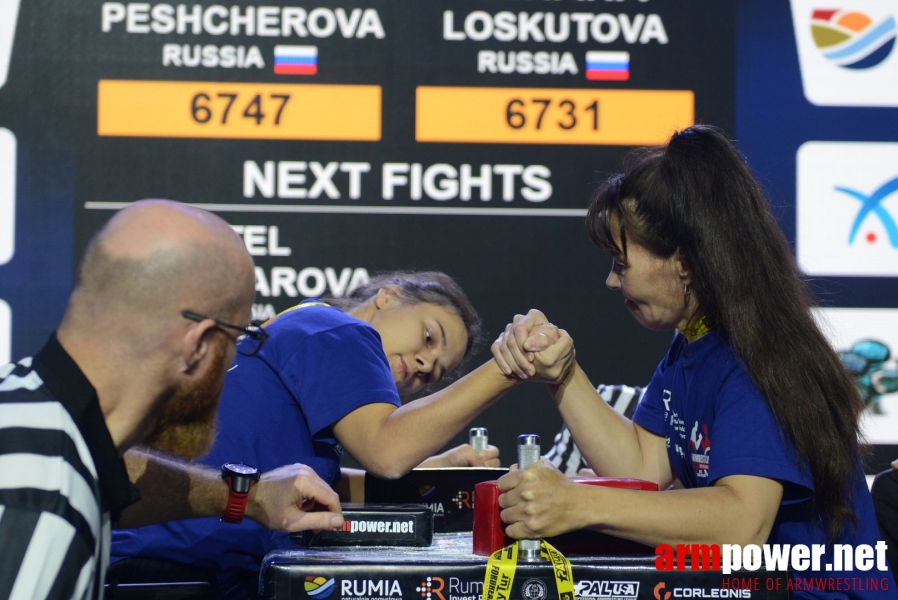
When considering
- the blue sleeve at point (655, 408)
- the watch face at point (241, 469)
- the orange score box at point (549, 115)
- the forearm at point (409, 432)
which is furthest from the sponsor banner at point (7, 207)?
the blue sleeve at point (655, 408)

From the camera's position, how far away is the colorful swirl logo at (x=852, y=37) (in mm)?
3070

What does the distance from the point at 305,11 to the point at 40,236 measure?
1126 mm

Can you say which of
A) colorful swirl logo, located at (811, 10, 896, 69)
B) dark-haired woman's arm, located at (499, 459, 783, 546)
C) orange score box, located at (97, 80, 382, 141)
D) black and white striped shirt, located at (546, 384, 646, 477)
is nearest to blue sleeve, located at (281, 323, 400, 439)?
dark-haired woman's arm, located at (499, 459, 783, 546)

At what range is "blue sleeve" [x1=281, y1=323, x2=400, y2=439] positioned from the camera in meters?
1.67

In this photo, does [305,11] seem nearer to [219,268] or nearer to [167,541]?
[167,541]

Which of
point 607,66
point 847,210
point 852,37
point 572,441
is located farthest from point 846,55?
point 572,441

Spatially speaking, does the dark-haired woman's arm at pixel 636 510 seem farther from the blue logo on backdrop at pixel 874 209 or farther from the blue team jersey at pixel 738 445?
the blue logo on backdrop at pixel 874 209

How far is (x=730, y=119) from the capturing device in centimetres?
305

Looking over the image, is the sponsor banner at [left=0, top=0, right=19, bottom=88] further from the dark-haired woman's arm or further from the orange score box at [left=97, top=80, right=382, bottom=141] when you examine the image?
the dark-haired woman's arm

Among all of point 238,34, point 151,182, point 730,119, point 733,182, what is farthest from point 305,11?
point 733,182

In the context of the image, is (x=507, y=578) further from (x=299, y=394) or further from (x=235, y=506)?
(x=299, y=394)

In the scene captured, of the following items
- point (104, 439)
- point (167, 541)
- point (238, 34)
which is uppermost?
point (238, 34)

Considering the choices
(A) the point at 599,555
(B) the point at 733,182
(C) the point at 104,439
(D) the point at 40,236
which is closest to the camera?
(C) the point at 104,439

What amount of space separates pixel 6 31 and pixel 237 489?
227cm
